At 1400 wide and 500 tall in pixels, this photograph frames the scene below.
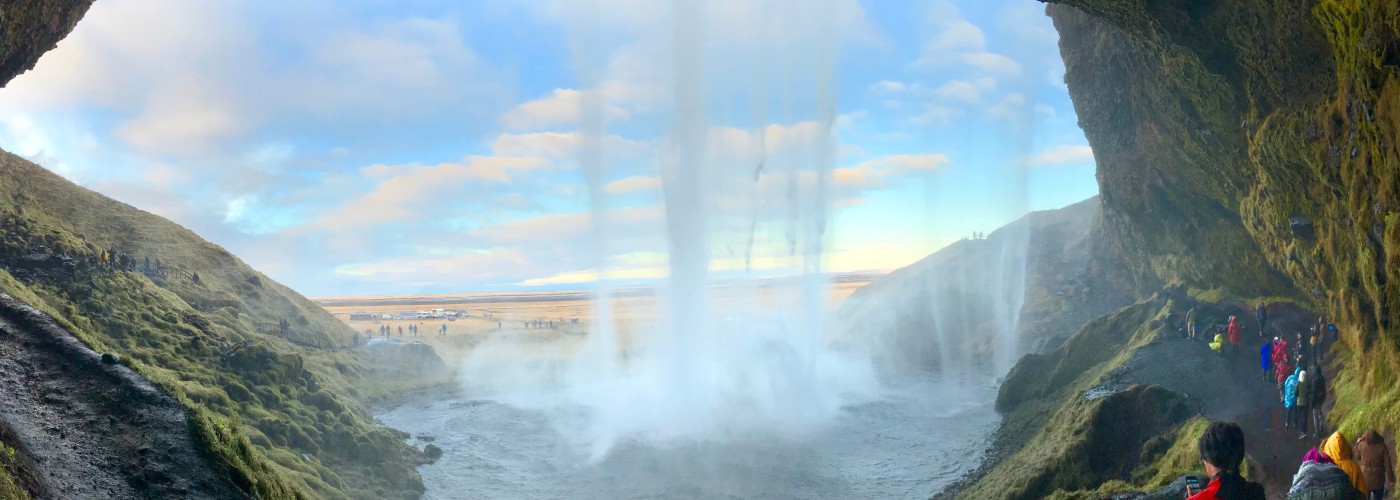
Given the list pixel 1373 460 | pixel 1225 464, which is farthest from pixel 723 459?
pixel 1225 464

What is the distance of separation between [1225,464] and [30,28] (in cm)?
3233

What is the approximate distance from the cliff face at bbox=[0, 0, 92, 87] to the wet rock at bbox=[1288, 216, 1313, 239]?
40851mm

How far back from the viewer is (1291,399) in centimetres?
2239

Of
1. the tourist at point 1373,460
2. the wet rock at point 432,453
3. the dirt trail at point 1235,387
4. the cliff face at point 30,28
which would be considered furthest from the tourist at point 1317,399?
the cliff face at point 30,28

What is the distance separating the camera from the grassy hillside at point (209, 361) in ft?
86.4

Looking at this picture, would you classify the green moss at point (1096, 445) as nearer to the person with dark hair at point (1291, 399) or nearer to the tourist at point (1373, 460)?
the person with dark hair at point (1291, 399)

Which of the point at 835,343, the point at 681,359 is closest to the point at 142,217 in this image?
the point at 681,359

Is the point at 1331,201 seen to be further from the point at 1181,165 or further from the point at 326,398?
the point at 326,398

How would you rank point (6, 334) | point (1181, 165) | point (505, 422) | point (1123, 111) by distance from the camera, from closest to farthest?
Answer: point (6, 334)
point (1181, 165)
point (1123, 111)
point (505, 422)

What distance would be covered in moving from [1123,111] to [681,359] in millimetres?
31792

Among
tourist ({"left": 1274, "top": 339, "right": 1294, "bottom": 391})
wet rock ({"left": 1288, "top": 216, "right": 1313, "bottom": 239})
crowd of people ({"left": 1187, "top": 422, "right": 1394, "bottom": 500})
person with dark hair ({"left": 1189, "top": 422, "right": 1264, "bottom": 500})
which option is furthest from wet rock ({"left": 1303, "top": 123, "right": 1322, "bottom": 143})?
person with dark hair ({"left": 1189, "top": 422, "right": 1264, "bottom": 500})

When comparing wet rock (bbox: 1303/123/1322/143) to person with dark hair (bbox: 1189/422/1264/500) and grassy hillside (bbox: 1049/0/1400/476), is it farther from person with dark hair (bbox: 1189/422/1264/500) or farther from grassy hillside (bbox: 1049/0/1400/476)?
person with dark hair (bbox: 1189/422/1264/500)

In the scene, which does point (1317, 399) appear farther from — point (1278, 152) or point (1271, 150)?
point (1271, 150)

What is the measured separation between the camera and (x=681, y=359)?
54469 mm
